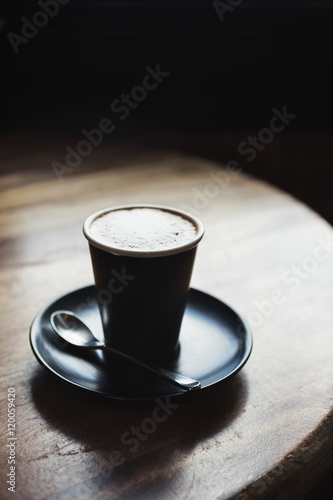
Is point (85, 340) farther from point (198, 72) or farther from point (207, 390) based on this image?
point (198, 72)

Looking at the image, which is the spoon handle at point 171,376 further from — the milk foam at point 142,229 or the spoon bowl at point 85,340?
the milk foam at point 142,229

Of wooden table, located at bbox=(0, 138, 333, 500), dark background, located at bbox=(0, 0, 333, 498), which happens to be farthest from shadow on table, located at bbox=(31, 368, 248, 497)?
dark background, located at bbox=(0, 0, 333, 498)

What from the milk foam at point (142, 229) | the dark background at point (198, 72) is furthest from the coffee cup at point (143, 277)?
the dark background at point (198, 72)

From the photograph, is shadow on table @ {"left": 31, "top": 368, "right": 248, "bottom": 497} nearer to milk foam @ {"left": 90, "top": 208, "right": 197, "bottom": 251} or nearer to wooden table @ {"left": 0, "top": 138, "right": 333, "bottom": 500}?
wooden table @ {"left": 0, "top": 138, "right": 333, "bottom": 500}

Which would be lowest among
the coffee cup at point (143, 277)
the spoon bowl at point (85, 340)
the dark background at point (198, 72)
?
the dark background at point (198, 72)

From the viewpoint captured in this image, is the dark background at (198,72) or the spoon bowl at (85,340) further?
the dark background at (198,72)

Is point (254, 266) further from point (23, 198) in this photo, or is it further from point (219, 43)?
point (219, 43)
